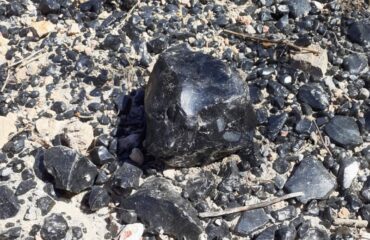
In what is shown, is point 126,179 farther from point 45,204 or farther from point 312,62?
point 312,62

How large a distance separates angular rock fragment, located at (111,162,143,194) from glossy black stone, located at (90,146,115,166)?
7cm

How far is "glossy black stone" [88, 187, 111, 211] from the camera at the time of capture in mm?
2879

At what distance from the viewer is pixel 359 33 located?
3436 millimetres

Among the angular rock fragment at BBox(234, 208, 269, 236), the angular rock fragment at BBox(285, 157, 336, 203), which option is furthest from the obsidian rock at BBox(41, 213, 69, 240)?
the angular rock fragment at BBox(285, 157, 336, 203)

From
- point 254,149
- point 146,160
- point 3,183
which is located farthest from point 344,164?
point 3,183

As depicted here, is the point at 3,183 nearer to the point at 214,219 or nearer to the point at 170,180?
the point at 170,180

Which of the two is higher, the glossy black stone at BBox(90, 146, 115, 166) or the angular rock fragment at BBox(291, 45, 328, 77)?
the angular rock fragment at BBox(291, 45, 328, 77)

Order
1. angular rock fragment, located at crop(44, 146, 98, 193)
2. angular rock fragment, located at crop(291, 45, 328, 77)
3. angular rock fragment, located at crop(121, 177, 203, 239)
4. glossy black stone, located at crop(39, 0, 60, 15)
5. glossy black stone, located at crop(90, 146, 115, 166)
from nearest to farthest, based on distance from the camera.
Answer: angular rock fragment, located at crop(121, 177, 203, 239), angular rock fragment, located at crop(44, 146, 98, 193), glossy black stone, located at crop(90, 146, 115, 166), angular rock fragment, located at crop(291, 45, 328, 77), glossy black stone, located at crop(39, 0, 60, 15)

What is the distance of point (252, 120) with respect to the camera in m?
2.97

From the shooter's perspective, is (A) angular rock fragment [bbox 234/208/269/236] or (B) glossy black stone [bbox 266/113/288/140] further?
(B) glossy black stone [bbox 266/113/288/140]

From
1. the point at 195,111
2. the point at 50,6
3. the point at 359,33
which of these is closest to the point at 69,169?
the point at 195,111

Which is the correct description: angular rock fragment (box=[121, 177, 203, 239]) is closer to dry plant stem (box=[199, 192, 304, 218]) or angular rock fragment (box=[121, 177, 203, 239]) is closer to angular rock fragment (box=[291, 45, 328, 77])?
dry plant stem (box=[199, 192, 304, 218])

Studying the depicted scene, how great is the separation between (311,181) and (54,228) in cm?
101

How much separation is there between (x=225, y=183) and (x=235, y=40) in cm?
78
